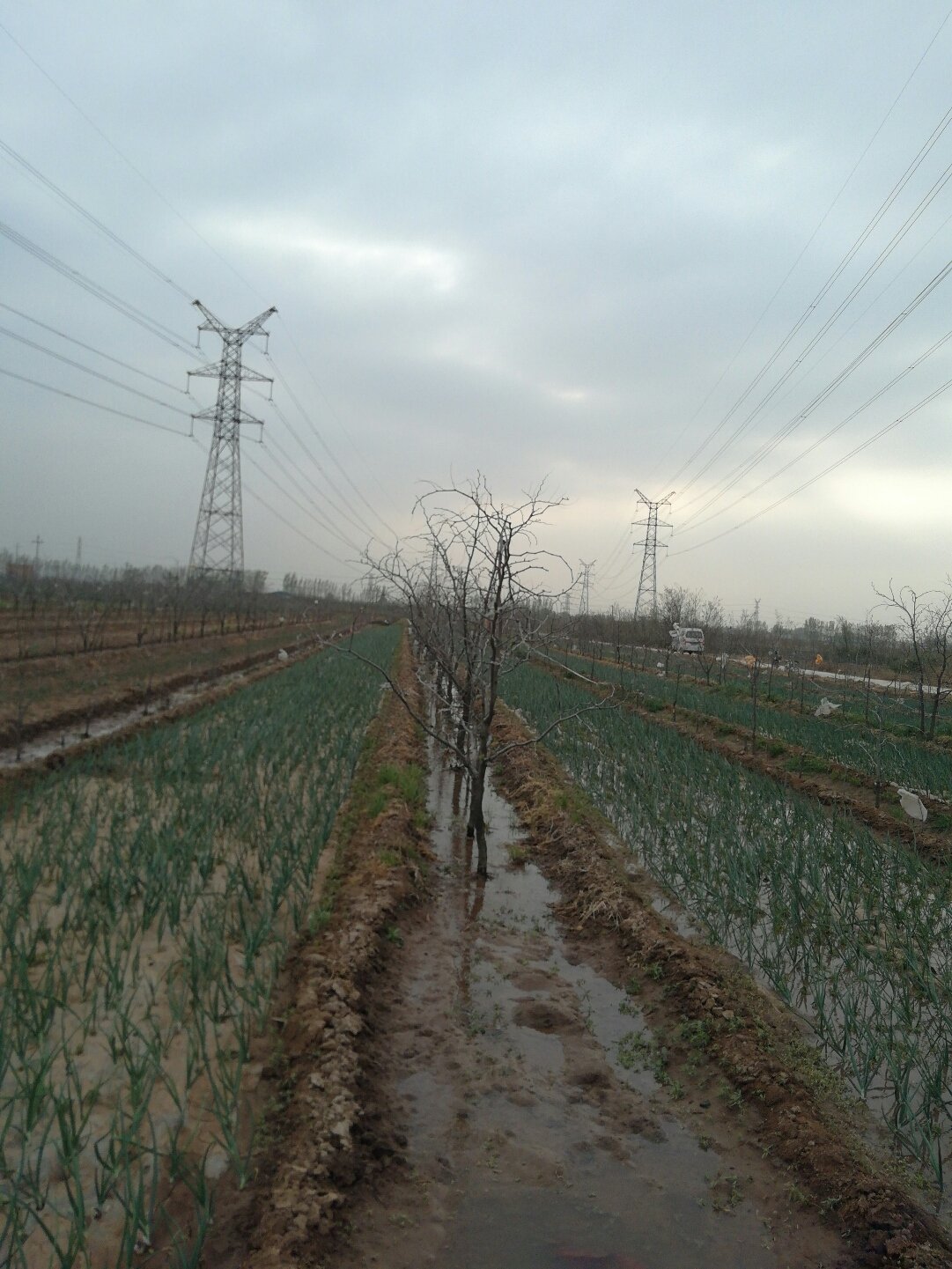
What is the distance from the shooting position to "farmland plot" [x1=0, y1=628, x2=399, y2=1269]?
2.60 m

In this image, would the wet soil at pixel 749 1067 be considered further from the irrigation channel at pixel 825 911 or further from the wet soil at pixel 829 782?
the wet soil at pixel 829 782

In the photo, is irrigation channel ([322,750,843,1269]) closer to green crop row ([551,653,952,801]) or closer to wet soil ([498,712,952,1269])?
wet soil ([498,712,952,1269])

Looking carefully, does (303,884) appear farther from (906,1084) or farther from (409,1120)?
(906,1084)

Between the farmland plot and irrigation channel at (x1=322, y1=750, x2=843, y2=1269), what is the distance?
68 centimetres

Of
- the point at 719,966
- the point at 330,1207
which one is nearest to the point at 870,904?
the point at 719,966

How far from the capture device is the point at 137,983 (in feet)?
12.9

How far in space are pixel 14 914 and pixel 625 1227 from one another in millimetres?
3230

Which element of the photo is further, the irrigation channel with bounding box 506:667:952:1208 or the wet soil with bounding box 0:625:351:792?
the wet soil with bounding box 0:625:351:792

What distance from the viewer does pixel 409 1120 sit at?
3.47 meters

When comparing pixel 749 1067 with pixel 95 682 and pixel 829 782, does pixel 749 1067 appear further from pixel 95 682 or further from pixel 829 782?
pixel 95 682

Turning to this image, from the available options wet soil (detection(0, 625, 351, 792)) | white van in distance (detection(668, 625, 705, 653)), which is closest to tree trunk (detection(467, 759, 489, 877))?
wet soil (detection(0, 625, 351, 792))

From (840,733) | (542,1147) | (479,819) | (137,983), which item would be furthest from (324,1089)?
(840,733)

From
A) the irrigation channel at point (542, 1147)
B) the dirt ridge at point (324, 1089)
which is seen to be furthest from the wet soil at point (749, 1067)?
the dirt ridge at point (324, 1089)

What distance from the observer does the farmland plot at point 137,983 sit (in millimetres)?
2604
